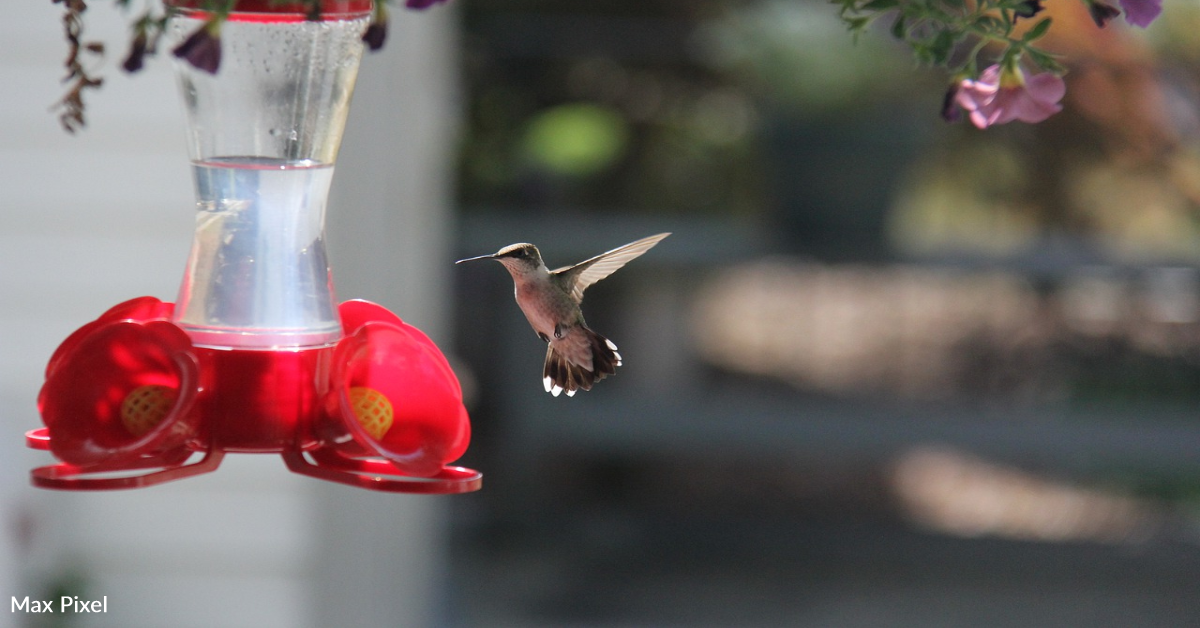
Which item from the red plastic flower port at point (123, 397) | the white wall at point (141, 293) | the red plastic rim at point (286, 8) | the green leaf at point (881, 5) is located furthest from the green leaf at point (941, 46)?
the white wall at point (141, 293)

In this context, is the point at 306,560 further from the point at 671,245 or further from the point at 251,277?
the point at 251,277

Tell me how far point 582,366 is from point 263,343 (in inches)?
14.0

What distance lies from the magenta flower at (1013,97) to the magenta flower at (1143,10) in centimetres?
10

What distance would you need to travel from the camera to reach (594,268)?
1.53 metres

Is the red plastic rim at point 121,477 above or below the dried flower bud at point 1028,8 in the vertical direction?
below

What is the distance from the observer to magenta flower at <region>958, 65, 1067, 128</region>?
3.48 ft

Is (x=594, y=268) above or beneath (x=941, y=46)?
beneath

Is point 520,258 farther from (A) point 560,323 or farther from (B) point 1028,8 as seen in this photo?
(B) point 1028,8

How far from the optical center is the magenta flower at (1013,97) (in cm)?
106

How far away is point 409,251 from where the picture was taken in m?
3.60

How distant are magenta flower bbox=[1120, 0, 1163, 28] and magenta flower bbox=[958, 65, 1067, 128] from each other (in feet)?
0.31

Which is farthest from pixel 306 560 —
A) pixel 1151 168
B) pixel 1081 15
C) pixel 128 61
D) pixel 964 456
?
pixel 964 456

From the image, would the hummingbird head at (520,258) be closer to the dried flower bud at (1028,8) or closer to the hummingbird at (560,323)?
the hummingbird at (560,323)

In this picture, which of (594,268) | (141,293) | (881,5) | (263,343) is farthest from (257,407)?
(141,293)
